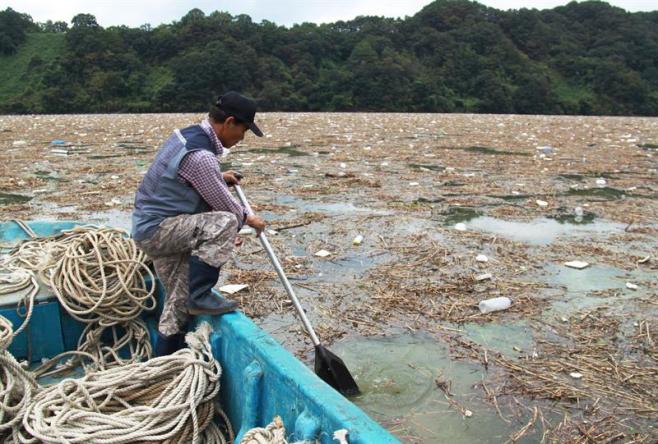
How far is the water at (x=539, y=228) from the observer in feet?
20.2

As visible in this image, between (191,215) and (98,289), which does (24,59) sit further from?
(191,215)

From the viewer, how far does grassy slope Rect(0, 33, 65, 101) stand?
49.6 m

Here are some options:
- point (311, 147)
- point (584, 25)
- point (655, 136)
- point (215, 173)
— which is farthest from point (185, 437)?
point (584, 25)

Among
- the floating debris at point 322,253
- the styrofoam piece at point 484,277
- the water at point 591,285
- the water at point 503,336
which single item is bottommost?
the water at point 503,336

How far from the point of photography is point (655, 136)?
19.2 m

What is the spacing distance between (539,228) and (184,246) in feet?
15.7

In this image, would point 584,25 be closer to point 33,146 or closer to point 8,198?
point 33,146

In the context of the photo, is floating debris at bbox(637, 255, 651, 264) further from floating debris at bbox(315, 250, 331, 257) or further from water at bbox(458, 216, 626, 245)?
floating debris at bbox(315, 250, 331, 257)

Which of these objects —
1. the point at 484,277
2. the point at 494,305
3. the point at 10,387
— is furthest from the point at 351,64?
the point at 10,387

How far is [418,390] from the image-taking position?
3.25 m

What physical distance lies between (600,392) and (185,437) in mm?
2203

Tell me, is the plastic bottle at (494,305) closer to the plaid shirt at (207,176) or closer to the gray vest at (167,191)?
the plaid shirt at (207,176)

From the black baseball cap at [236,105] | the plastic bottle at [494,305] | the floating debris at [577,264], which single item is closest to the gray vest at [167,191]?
the black baseball cap at [236,105]

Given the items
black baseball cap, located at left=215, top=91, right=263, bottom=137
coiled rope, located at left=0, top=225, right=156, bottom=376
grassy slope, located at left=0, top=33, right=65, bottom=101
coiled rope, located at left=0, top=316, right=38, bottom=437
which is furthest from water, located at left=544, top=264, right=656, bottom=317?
grassy slope, located at left=0, top=33, right=65, bottom=101
